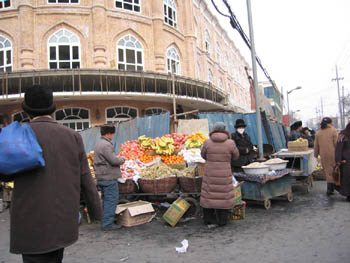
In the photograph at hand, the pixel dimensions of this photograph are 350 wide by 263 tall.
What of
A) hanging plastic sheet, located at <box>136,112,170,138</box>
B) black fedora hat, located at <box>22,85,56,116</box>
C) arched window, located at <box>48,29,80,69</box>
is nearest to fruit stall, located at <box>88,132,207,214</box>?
hanging plastic sheet, located at <box>136,112,170,138</box>

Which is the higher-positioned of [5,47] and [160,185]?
[5,47]

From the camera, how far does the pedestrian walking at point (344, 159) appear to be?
20.9ft

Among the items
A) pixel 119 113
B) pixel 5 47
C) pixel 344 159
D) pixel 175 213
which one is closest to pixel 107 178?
pixel 175 213

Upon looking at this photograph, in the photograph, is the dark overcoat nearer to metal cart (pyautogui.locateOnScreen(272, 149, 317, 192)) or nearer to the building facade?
metal cart (pyautogui.locateOnScreen(272, 149, 317, 192))

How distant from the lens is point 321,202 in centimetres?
653

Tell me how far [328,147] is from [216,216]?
3.88 meters

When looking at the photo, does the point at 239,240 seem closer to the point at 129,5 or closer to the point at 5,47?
the point at 129,5

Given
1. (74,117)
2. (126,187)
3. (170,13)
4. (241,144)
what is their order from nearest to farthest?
(126,187)
(241,144)
(74,117)
(170,13)

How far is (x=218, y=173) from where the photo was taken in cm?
518

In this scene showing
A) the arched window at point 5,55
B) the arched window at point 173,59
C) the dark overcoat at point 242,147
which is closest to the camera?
the dark overcoat at point 242,147

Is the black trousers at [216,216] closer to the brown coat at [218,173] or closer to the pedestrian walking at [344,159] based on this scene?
the brown coat at [218,173]

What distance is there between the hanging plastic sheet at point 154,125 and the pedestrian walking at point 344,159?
638 centimetres

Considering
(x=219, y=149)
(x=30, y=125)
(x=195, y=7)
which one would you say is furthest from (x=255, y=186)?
(x=195, y=7)

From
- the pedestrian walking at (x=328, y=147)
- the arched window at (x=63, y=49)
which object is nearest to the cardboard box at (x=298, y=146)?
the pedestrian walking at (x=328, y=147)
